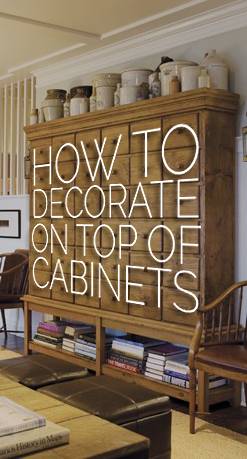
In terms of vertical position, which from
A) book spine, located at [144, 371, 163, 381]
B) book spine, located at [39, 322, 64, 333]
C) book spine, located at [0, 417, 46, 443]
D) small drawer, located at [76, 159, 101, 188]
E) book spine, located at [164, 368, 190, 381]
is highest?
small drawer, located at [76, 159, 101, 188]

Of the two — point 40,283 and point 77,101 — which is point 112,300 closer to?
point 40,283

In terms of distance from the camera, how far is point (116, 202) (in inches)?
159

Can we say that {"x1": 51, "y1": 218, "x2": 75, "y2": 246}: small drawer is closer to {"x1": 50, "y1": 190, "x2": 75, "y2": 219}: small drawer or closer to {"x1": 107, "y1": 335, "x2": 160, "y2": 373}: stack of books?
{"x1": 50, "y1": 190, "x2": 75, "y2": 219}: small drawer

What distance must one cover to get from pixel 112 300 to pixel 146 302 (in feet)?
1.13

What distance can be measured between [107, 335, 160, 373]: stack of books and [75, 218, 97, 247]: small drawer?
2.40 feet

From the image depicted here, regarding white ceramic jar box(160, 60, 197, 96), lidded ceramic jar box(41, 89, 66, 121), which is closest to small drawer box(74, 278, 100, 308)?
lidded ceramic jar box(41, 89, 66, 121)

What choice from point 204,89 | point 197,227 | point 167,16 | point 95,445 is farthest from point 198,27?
point 95,445

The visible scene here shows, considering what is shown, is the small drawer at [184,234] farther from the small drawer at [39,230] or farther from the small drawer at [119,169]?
the small drawer at [39,230]

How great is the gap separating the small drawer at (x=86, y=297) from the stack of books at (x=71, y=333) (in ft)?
0.84

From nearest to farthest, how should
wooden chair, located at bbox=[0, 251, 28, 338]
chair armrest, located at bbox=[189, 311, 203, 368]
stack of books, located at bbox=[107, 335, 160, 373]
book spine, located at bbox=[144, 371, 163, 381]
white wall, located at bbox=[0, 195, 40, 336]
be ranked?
chair armrest, located at bbox=[189, 311, 203, 368] < book spine, located at bbox=[144, 371, 163, 381] < stack of books, located at bbox=[107, 335, 160, 373] < wooden chair, located at bbox=[0, 251, 28, 338] < white wall, located at bbox=[0, 195, 40, 336]

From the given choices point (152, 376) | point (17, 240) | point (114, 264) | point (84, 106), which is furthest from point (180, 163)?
point (17, 240)

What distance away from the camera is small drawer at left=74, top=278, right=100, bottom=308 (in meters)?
4.21

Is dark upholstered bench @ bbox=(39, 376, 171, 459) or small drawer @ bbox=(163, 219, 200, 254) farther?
small drawer @ bbox=(163, 219, 200, 254)

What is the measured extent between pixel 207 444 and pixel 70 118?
8.16ft
